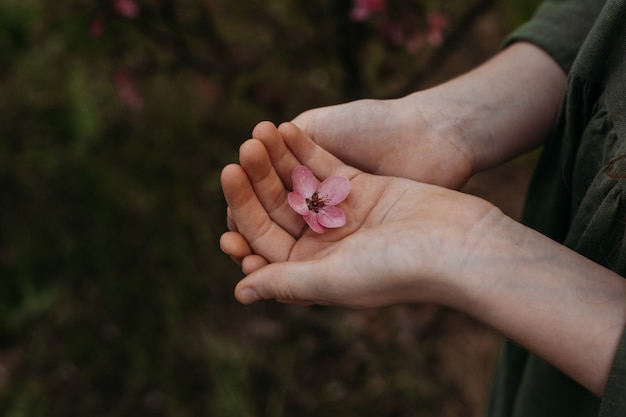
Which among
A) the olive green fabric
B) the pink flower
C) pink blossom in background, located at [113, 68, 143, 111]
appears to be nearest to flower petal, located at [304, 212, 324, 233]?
the pink flower

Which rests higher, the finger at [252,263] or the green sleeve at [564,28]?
the green sleeve at [564,28]

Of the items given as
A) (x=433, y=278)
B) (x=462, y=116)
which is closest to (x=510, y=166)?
(x=462, y=116)

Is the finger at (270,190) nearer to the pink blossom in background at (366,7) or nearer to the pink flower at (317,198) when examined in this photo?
the pink flower at (317,198)

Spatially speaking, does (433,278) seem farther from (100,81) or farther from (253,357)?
(100,81)

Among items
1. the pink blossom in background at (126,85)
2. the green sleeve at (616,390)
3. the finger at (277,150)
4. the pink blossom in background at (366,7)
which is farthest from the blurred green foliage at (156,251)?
the green sleeve at (616,390)

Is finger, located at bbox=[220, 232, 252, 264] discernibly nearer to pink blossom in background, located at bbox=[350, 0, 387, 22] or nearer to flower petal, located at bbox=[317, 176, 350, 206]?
flower petal, located at bbox=[317, 176, 350, 206]

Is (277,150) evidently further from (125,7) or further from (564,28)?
(125,7)

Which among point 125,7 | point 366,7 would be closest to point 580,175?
point 366,7
